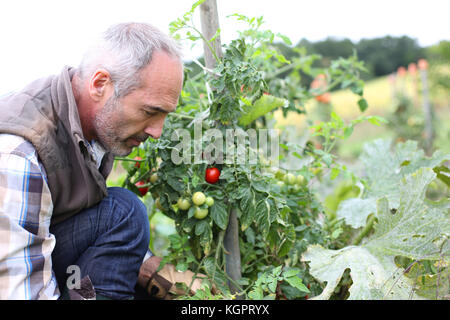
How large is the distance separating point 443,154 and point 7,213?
189 cm

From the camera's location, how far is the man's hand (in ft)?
5.25

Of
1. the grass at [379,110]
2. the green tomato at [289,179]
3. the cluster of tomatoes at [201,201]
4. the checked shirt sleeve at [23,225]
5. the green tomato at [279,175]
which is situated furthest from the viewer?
the grass at [379,110]

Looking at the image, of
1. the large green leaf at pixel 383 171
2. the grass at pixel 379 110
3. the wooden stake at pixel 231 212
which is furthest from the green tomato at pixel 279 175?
the grass at pixel 379 110

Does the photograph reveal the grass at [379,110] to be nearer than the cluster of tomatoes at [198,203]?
No

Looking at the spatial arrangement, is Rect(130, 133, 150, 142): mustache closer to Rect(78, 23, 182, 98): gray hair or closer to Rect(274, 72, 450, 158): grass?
Rect(78, 23, 182, 98): gray hair

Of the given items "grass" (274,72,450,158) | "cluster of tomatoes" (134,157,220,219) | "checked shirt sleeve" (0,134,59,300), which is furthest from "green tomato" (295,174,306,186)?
"grass" (274,72,450,158)

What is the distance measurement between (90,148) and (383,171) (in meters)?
1.55

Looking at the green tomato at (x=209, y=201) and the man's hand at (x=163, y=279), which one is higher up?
the green tomato at (x=209, y=201)

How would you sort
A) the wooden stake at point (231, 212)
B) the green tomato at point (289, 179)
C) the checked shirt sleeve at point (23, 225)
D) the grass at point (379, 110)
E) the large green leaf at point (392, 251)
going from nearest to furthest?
the checked shirt sleeve at point (23, 225), the large green leaf at point (392, 251), the wooden stake at point (231, 212), the green tomato at point (289, 179), the grass at point (379, 110)

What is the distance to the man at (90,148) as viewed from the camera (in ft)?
3.80

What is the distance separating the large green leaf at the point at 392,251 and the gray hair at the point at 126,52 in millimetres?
931

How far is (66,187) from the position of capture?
1.29m

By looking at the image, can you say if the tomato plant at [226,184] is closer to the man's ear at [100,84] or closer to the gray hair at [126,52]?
the gray hair at [126,52]
